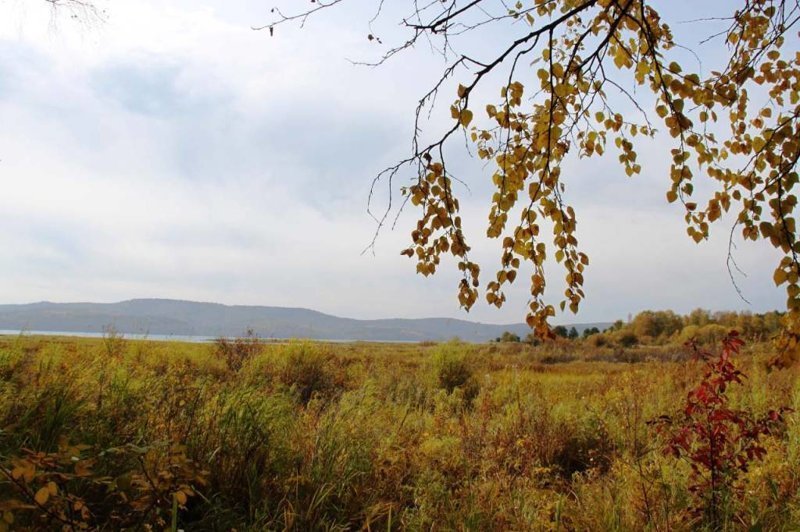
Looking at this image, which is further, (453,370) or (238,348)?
(238,348)

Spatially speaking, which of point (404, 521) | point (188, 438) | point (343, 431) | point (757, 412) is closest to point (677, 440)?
point (404, 521)

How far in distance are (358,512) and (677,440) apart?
221cm

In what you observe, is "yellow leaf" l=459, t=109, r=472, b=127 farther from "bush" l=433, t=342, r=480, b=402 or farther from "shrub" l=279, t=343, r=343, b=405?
"bush" l=433, t=342, r=480, b=402

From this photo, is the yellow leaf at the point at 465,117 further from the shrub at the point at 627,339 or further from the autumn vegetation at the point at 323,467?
the shrub at the point at 627,339

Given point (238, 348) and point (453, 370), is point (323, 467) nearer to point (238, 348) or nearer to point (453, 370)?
point (453, 370)

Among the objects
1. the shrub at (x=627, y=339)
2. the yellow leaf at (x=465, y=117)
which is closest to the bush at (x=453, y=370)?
the yellow leaf at (x=465, y=117)

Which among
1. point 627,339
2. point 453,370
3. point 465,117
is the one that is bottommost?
point 453,370

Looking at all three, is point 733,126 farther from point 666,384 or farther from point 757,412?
point 666,384

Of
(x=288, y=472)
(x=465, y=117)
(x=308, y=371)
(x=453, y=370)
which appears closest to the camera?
(x=465, y=117)

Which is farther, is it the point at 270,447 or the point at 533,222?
the point at 270,447

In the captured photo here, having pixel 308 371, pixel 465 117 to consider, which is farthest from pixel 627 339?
pixel 465 117

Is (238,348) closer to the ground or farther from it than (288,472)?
farther from it

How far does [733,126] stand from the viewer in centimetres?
353

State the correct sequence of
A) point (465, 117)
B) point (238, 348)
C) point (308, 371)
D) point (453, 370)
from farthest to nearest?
point (238, 348) → point (453, 370) → point (308, 371) → point (465, 117)
